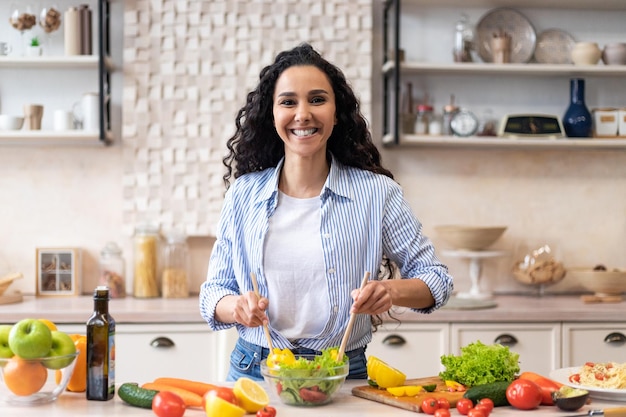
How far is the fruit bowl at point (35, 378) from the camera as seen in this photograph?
1.79 metres

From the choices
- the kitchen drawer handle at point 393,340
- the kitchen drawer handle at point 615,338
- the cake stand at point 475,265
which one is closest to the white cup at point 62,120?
the kitchen drawer handle at point 393,340

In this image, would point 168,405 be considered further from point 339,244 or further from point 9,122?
point 9,122

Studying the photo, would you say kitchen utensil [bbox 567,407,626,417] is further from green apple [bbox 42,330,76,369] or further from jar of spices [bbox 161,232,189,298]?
jar of spices [bbox 161,232,189,298]

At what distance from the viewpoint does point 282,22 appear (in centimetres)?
398

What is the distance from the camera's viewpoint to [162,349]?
344 centimetres

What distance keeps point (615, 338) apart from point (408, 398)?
6.38ft

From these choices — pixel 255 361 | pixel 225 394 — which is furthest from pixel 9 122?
pixel 225 394

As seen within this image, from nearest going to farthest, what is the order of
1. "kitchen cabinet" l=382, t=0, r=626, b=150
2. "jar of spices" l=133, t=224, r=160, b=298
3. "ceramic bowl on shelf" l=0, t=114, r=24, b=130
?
"ceramic bowl on shelf" l=0, t=114, r=24, b=130
"jar of spices" l=133, t=224, r=160, b=298
"kitchen cabinet" l=382, t=0, r=626, b=150

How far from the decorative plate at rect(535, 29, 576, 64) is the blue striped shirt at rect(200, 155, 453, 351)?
6.90ft

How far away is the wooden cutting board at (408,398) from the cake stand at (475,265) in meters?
1.86

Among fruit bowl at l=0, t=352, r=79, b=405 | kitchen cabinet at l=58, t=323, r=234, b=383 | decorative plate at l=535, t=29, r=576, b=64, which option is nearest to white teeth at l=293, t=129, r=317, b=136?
fruit bowl at l=0, t=352, r=79, b=405

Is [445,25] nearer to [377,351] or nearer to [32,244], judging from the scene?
[377,351]

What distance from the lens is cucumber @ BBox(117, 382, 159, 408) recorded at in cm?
184

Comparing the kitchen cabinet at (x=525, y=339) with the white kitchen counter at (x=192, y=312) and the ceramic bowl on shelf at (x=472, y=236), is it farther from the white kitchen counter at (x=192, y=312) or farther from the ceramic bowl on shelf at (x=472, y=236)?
the ceramic bowl on shelf at (x=472, y=236)
